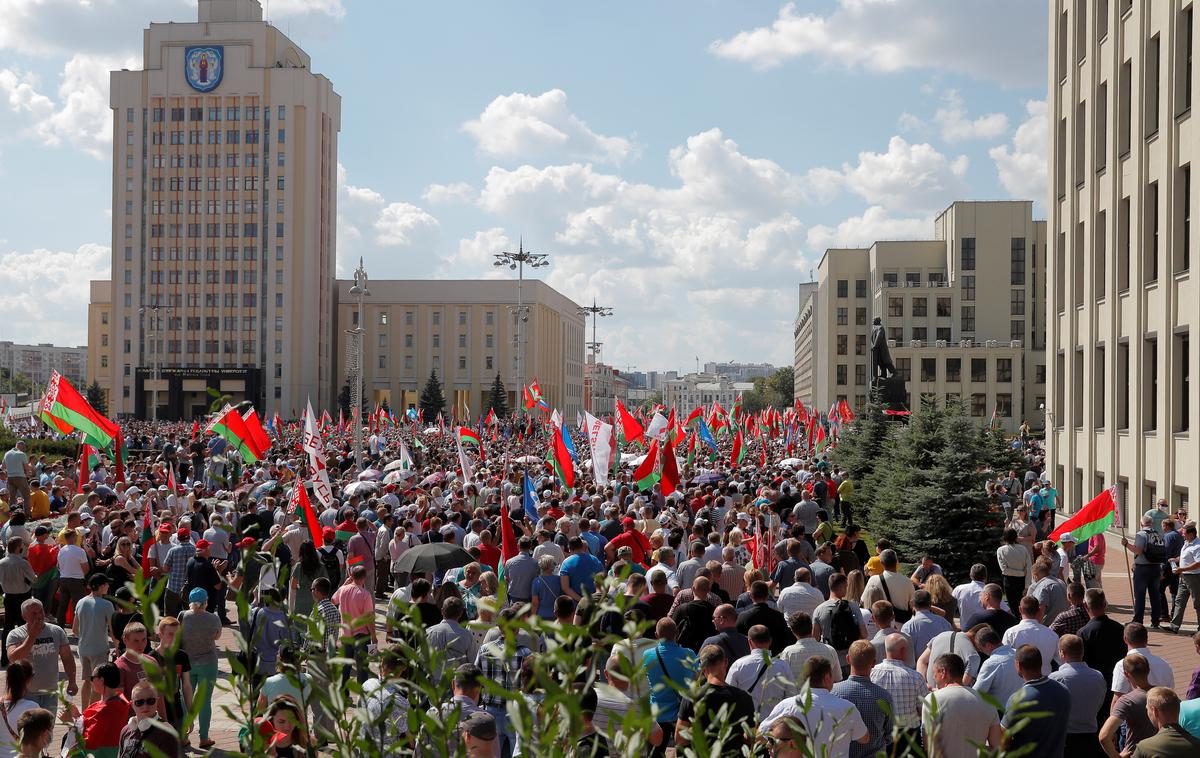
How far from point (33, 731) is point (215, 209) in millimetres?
97218

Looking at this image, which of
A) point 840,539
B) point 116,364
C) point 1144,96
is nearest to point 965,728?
point 840,539

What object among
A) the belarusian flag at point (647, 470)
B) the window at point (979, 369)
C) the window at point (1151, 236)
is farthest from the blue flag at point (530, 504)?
the window at point (979, 369)

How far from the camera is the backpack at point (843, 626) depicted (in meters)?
9.34

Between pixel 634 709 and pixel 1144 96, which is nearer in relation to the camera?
pixel 634 709

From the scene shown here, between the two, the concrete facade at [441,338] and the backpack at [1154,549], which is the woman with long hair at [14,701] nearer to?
the backpack at [1154,549]

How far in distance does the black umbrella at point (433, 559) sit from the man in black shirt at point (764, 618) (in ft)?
15.1

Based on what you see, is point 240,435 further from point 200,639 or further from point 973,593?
point 973,593

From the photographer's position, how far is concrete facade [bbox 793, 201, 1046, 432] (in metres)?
89.6

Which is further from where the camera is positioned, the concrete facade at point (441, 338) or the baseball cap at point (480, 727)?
the concrete facade at point (441, 338)

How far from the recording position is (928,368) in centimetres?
8981

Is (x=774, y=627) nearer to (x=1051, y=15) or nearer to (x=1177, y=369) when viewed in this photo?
(x=1177, y=369)

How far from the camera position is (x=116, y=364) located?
9688cm

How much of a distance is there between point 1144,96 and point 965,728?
71.2 ft

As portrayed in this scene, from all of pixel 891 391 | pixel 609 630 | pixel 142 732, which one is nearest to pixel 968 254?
pixel 891 391
